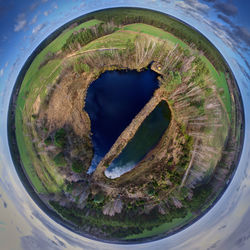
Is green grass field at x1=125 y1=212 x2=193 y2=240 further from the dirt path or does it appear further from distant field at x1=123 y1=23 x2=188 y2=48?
distant field at x1=123 y1=23 x2=188 y2=48

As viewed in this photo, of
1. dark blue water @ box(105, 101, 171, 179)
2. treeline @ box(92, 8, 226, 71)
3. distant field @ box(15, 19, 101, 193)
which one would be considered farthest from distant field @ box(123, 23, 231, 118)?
dark blue water @ box(105, 101, 171, 179)

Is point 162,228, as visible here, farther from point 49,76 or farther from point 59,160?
point 49,76

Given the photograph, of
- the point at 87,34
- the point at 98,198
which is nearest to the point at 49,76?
the point at 87,34

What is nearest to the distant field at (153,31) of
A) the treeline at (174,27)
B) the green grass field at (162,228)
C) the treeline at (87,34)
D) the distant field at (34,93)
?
the treeline at (174,27)

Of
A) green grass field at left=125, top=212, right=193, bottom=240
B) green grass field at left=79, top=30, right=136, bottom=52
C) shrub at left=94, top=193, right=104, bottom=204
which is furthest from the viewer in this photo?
green grass field at left=125, top=212, right=193, bottom=240

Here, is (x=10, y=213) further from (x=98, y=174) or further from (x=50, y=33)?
(x=50, y=33)

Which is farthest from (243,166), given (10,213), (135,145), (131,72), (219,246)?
(10,213)
